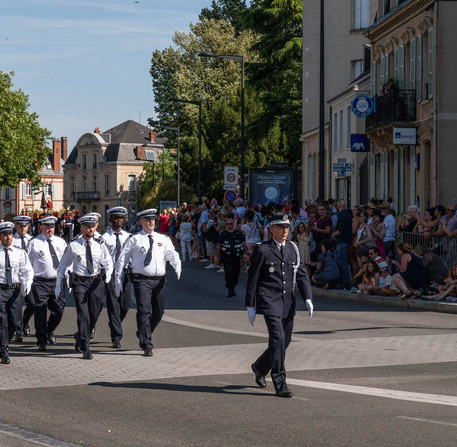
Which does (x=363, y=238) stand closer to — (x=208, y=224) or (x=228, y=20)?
(x=208, y=224)

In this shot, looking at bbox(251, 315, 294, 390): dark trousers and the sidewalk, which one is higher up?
bbox(251, 315, 294, 390): dark trousers

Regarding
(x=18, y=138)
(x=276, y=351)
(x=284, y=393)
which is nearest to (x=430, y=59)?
(x=276, y=351)

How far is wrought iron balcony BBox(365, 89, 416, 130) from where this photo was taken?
120 ft

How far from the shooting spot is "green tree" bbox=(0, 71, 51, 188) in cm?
7981

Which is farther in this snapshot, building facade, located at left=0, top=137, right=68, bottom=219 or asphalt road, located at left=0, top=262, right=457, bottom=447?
building facade, located at left=0, top=137, right=68, bottom=219

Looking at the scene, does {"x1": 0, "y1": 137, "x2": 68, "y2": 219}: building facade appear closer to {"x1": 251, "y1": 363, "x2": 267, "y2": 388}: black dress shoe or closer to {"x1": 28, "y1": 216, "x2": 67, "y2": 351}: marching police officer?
{"x1": 28, "y1": 216, "x2": 67, "y2": 351}: marching police officer

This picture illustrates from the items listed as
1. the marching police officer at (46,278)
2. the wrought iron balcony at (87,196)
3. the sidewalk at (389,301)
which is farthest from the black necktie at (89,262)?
the wrought iron balcony at (87,196)

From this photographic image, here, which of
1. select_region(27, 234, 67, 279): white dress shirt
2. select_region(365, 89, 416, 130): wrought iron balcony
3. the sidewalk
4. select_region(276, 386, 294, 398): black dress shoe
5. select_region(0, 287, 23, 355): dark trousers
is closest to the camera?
select_region(276, 386, 294, 398): black dress shoe

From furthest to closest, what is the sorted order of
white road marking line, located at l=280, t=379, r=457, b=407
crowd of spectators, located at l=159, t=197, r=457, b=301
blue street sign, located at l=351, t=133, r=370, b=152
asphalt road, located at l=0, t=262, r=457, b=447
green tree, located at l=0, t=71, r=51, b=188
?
1. green tree, located at l=0, t=71, r=51, b=188
2. blue street sign, located at l=351, t=133, r=370, b=152
3. crowd of spectators, located at l=159, t=197, r=457, b=301
4. white road marking line, located at l=280, t=379, r=457, b=407
5. asphalt road, located at l=0, t=262, r=457, b=447

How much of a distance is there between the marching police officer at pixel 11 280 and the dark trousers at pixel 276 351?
4.02 meters

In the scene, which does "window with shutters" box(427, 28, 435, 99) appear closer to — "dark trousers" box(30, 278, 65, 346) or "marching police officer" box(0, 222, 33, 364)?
"dark trousers" box(30, 278, 65, 346)

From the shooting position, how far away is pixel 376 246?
24.6 m

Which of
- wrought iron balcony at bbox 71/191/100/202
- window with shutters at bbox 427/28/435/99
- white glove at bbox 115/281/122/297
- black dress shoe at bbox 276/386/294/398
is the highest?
window with shutters at bbox 427/28/435/99

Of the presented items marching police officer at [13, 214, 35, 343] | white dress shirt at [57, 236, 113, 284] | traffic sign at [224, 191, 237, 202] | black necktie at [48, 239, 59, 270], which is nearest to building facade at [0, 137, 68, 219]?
traffic sign at [224, 191, 237, 202]
